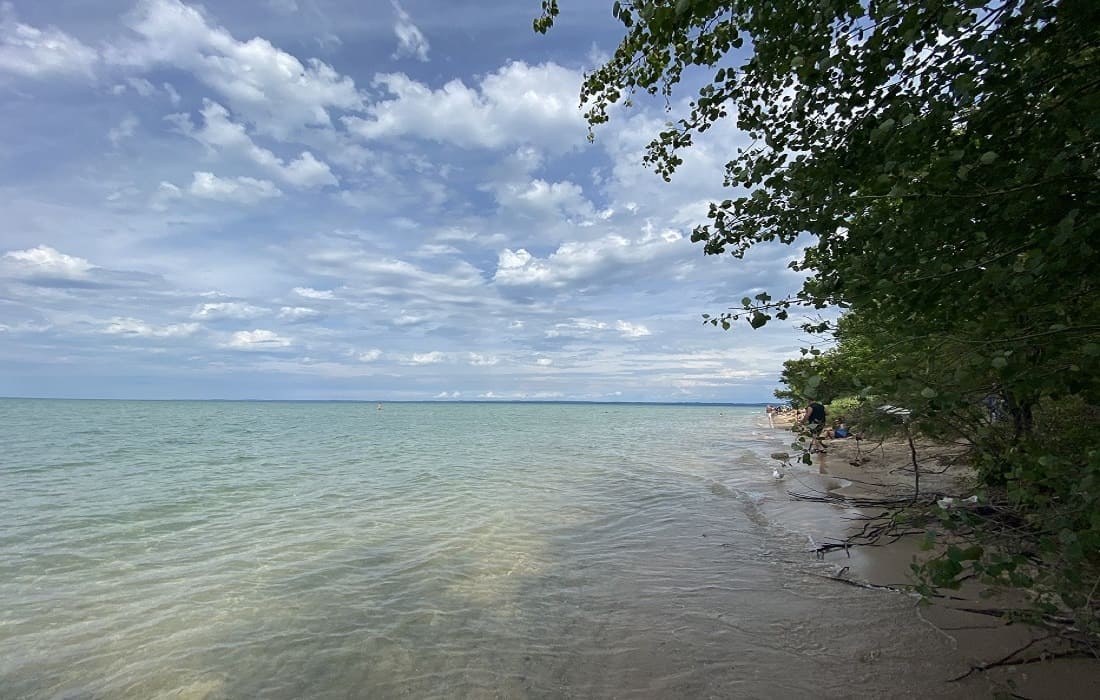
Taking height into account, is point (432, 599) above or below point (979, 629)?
below

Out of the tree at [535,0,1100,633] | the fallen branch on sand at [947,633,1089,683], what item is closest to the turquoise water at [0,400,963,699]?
the fallen branch on sand at [947,633,1089,683]

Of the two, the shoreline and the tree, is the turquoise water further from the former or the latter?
the tree

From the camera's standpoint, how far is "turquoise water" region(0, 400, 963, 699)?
16.8ft

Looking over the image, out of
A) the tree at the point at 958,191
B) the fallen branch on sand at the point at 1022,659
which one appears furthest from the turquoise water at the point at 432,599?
the tree at the point at 958,191

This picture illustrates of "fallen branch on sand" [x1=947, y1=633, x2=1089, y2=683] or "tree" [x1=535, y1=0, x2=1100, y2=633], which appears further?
"fallen branch on sand" [x1=947, y1=633, x2=1089, y2=683]

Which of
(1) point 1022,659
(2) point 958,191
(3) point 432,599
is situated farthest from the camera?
(3) point 432,599

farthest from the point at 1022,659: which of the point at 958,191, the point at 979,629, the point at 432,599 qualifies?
the point at 432,599

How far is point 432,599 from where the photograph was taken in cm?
718

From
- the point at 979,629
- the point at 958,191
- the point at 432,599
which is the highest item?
the point at 958,191

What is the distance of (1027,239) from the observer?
2.63 meters

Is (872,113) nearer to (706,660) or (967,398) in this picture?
(967,398)

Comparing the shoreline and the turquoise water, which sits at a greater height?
the shoreline

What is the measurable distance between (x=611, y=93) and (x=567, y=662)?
18.7 ft

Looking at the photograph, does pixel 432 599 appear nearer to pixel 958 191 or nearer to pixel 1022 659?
pixel 1022 659
